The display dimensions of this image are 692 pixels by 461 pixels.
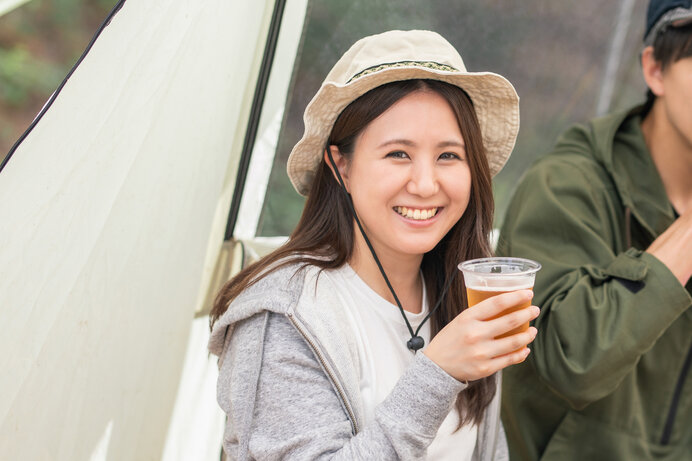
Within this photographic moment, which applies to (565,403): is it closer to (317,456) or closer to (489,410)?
(489,410)

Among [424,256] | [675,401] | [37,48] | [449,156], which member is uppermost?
[37,48]

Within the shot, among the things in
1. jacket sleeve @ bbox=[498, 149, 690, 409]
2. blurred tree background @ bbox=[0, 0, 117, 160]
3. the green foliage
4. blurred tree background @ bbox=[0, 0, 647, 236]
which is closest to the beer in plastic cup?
jacket sleeve @ bbox=[498, 149, 690, 409]

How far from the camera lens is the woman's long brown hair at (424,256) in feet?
4.45

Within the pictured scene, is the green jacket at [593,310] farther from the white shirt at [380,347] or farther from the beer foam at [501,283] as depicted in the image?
the beer foam at [501,283]

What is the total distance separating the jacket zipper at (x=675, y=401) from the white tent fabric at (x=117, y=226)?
1.33m

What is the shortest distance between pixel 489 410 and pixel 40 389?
928mm

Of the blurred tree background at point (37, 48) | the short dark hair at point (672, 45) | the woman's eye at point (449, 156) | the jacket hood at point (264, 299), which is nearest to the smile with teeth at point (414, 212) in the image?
the woman's eye at point (449, 156)

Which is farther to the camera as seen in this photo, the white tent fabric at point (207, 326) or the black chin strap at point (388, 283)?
the white tent fabric at point (207, 326)

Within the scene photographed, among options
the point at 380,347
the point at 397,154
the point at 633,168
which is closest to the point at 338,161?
the point at 397,154

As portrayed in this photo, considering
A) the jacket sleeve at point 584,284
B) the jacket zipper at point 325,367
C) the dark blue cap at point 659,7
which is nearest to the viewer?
the jacket zipper at point 325,367

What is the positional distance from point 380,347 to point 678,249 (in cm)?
77

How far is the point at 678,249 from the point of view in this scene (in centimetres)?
162

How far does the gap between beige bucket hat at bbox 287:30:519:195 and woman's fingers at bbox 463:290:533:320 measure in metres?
0.44

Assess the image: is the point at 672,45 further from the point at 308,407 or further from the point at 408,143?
the point at 308,407
